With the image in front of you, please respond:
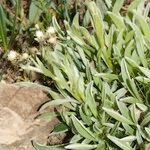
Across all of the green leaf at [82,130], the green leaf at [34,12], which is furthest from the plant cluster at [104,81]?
the green leaf at [34,12]

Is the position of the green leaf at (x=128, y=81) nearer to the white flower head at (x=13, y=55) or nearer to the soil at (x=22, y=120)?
the soil at (x=22, y=120)

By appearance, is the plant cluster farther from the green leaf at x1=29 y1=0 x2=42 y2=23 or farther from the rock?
the green leaf at x1=29 y1=0 x2=42 y2=23

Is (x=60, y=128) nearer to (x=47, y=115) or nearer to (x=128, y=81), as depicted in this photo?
(x=47, y=115)

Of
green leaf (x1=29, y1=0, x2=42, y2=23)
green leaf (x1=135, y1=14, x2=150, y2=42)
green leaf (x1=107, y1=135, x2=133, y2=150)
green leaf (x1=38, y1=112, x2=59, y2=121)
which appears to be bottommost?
green leaf (x1=107, y1=135, x2=133, y2=150)

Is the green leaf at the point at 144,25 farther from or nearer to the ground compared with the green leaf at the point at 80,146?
farther from the ground

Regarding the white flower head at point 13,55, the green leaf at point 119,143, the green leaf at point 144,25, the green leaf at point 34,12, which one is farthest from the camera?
the green leaf at point 34,12

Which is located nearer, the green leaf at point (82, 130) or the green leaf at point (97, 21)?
the green leaf at point (82, 130)

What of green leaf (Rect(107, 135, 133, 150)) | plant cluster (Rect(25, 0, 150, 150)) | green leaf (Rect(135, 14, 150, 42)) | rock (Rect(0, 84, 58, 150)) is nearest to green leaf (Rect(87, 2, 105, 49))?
plant cluster (Rect(25, 0, 150, 150))

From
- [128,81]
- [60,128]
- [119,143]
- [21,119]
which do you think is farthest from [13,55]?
[119,143]
